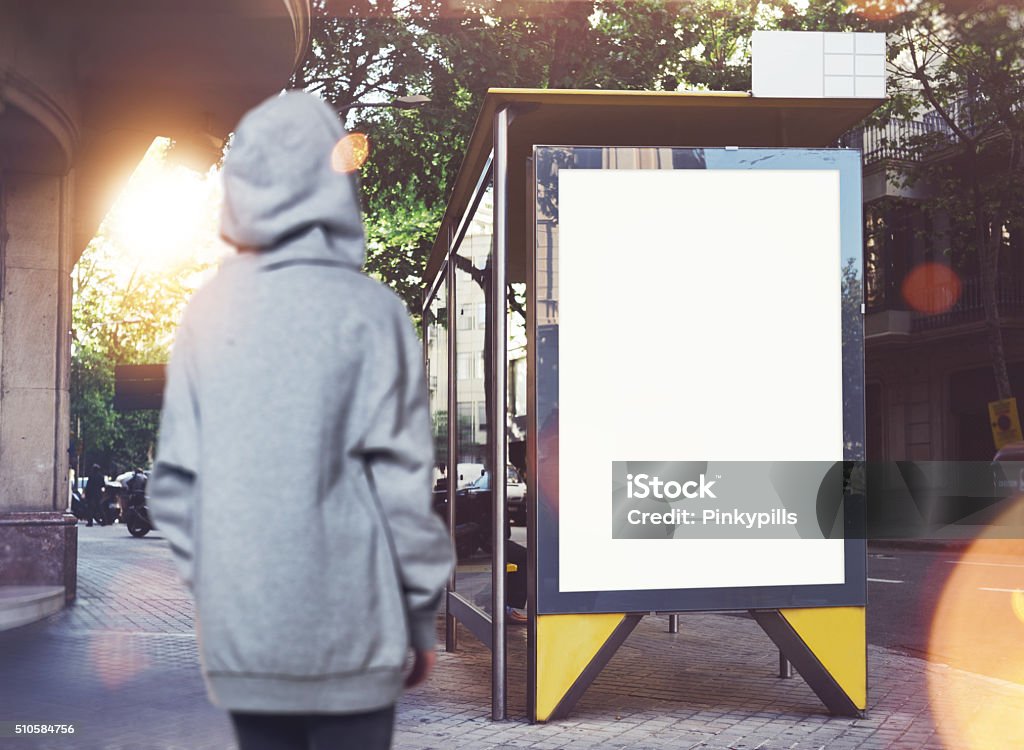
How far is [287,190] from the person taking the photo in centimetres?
209

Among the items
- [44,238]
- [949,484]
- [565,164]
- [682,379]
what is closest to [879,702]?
[682,379]

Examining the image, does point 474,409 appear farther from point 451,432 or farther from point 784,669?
point 784,669

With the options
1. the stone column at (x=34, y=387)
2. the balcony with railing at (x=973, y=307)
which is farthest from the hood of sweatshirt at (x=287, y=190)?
the balcony with railing at (x=973, y=307)

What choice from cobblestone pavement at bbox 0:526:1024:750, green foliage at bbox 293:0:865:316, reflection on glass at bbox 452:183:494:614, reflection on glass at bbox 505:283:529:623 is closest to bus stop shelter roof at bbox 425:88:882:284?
reflection on glass at bbox 452:183:494:614

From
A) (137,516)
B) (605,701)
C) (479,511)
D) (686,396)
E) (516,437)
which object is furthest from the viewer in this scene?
(137,516)

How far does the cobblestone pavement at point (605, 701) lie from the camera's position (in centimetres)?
514

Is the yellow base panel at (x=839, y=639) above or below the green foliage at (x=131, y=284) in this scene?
below

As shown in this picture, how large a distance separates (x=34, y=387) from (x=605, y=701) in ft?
22.3

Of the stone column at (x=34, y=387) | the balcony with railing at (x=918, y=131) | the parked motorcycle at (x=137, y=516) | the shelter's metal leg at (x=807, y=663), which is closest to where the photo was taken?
the shelter's metal leg at (x=807, y=663)

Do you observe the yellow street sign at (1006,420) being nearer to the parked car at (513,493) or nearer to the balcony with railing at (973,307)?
the balcony with railing at (973,307)

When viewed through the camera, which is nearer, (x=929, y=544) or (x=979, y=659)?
(x=979, y=659)

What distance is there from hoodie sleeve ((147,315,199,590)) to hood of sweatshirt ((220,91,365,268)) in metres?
0.23

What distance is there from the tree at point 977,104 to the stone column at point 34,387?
1485cm

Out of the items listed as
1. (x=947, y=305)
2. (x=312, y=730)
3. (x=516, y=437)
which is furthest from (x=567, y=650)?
(x=947, y=305)
